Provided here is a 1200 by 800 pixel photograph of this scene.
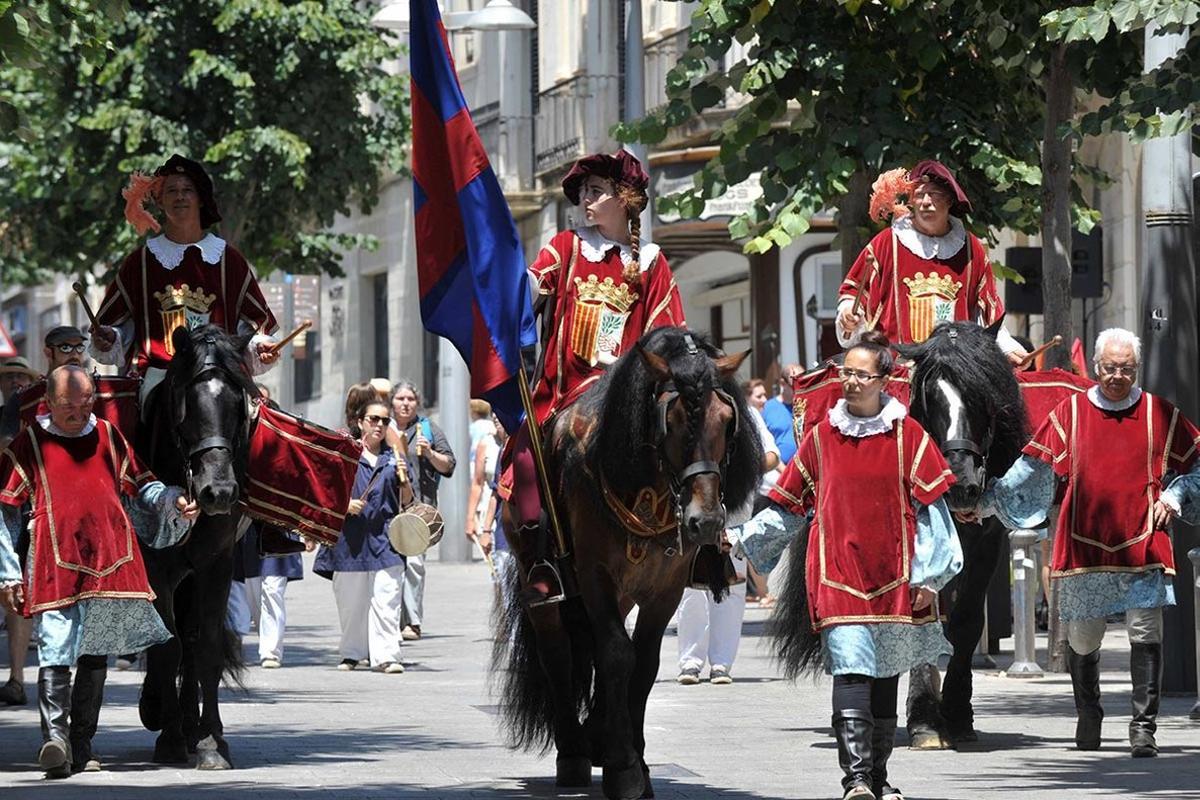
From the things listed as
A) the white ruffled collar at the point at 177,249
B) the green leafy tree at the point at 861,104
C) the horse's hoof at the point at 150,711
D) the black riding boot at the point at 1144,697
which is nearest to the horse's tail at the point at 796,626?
the black riding boot at the point at 1144,697

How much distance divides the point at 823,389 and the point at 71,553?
3490 mm

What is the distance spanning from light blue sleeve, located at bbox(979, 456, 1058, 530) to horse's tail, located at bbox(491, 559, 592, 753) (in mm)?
2017

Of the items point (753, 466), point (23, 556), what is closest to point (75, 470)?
point (23, 556)

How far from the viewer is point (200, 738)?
38.8ft

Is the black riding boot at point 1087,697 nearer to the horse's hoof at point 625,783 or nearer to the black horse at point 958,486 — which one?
the black horse at point 958,486

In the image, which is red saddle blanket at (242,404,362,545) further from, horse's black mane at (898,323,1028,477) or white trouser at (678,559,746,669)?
white trouser at (678,559,746,669)

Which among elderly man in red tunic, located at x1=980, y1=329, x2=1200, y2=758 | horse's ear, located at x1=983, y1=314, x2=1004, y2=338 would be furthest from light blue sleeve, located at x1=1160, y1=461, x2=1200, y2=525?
horse's ear, located at x1=983, y1=314, x2=1004, y2=338

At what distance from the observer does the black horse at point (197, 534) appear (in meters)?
11.5

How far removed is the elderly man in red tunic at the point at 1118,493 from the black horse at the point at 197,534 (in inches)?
132

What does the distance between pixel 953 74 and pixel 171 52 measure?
11.7 metres

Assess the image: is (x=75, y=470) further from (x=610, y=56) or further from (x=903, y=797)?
(x=610, y=56)

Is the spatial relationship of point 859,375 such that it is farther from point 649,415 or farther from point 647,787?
point 647,787

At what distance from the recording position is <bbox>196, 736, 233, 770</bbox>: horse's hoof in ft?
38.6

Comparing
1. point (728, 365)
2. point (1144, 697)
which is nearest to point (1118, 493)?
A: point (1144, 697)
